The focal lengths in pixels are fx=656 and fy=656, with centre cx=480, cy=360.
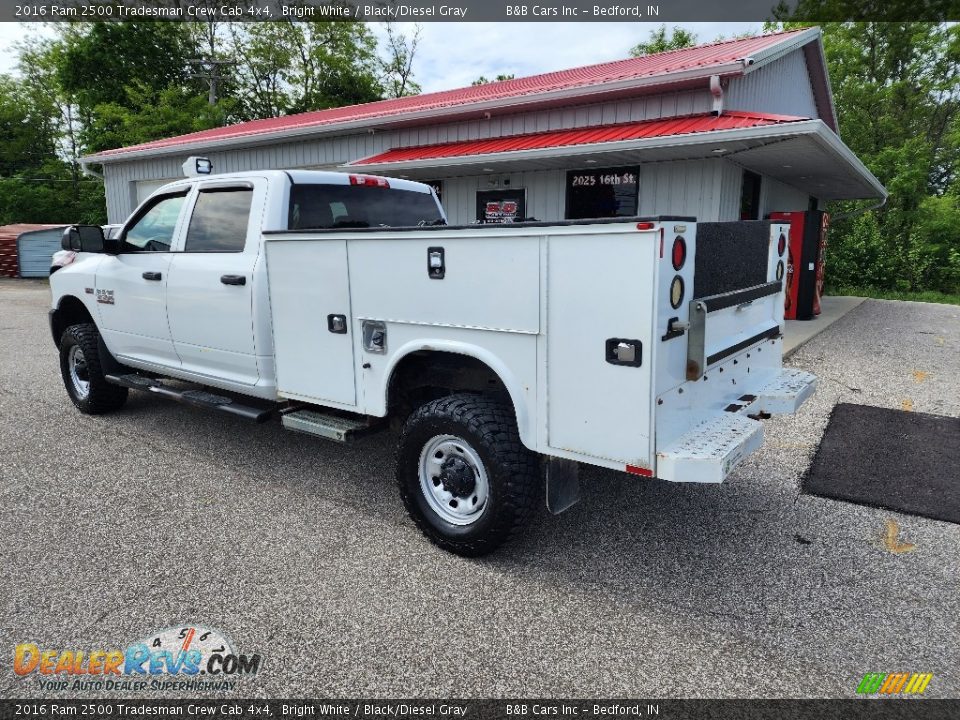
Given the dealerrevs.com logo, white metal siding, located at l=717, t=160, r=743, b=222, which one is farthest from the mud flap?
white metal siding, located at l=717, t=160, r=743, b=222

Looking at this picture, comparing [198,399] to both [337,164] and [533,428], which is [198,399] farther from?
[337,164]

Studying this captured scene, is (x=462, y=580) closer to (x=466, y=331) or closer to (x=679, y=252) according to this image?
(x=466, y=331)

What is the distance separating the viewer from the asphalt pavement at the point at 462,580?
2.68 metres

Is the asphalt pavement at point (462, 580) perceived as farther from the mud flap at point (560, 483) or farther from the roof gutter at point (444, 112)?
the roof gutter at point (444, 112)

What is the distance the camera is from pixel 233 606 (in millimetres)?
3102

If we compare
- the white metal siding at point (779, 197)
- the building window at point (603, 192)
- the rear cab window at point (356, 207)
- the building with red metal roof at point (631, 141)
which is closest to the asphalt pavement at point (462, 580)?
the rear cab window at point (356, 207)

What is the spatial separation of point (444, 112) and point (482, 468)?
10383mm

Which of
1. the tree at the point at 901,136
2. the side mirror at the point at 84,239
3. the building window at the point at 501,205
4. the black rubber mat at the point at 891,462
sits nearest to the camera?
the black rubber mat at the point at 891,462

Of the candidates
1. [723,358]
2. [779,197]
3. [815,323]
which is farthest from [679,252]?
[779,197]

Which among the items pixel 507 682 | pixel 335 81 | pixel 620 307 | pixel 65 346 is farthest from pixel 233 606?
pixel 335 81

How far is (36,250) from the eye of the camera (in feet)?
72.6

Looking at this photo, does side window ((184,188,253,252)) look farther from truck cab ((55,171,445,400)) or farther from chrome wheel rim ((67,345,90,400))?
chrome wheel rim ((67,345,90,400))

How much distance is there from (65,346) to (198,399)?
94.7 inches

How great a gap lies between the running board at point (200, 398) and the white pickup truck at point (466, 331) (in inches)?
1.1
